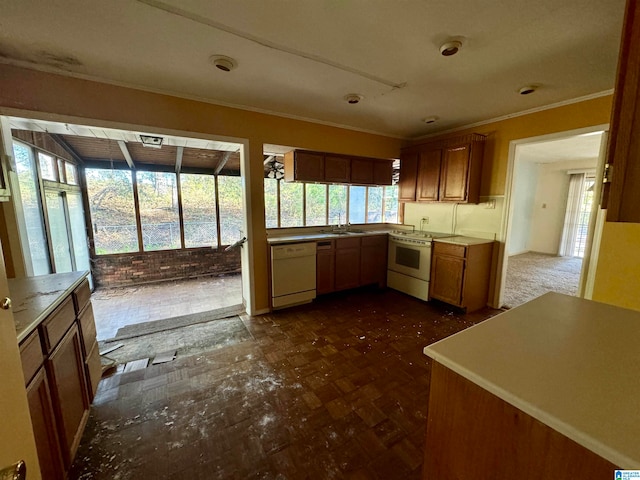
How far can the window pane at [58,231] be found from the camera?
127 inches

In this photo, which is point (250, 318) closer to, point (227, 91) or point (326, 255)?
point (326, 255)

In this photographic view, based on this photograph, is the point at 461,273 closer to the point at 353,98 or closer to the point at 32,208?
the point at 353,98

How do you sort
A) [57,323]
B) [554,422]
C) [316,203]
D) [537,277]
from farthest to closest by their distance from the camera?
1. [316,203]
2. [537,277]
3. [57,323]
4. [554,422]

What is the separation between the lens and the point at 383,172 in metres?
4.23

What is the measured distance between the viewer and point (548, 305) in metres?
1.26

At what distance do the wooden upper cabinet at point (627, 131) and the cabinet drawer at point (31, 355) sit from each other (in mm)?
2043

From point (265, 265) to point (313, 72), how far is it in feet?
7.04

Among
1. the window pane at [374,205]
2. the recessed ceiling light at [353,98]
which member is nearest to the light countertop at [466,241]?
the window pane at [374,205]

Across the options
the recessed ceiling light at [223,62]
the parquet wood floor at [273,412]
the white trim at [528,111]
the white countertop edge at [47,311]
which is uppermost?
the recessed ceiling light at [223,62]

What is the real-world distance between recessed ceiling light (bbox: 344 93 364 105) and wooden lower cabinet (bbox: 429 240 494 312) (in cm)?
200

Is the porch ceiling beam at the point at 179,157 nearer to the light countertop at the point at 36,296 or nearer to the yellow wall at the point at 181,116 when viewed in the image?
the yellow wall at the point at 181,116

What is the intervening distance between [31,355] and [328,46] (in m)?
2.34

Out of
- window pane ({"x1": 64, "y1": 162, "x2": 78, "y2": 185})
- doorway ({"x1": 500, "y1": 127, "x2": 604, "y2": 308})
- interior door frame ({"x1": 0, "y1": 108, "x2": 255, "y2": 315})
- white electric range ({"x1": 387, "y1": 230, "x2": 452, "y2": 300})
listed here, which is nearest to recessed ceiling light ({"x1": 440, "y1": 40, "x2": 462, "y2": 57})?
interior door frame ({"x1": 0, "y1": 108, "x2": 255, "y2": 315})

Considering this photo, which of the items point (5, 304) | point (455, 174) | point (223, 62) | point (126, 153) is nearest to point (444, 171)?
point (455, 174)
